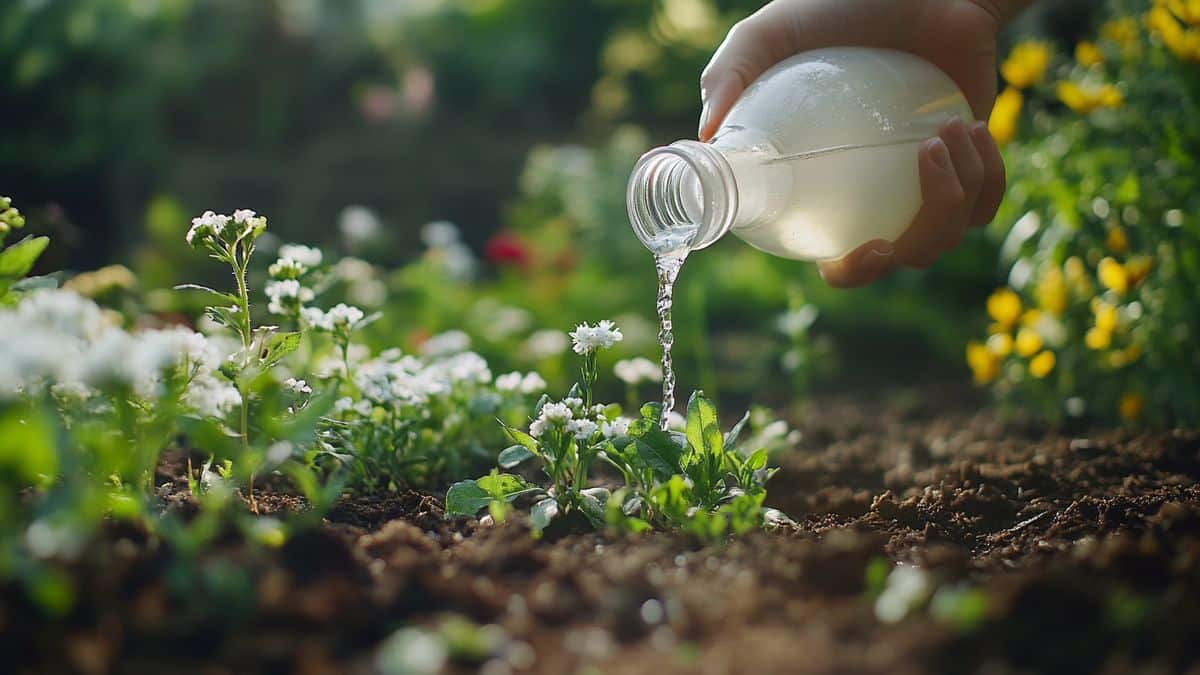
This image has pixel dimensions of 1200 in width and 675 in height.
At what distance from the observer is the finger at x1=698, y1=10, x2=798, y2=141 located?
2068 mm

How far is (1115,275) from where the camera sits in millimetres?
2613

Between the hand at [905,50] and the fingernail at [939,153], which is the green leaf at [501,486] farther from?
the fingernail at [939,153]

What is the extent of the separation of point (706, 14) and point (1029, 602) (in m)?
7.10

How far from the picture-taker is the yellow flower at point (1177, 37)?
2.43 meters

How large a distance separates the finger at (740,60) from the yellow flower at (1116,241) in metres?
1.06

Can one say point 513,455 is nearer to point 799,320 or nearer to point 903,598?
point 903,598

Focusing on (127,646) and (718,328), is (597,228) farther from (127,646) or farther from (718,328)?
(127,646)

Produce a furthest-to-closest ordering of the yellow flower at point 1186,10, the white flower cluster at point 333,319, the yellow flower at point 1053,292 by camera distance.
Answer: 1. the yellow flower at point 1053,292
2. the yellow flower at point 1186,10
3. the white flower cluster at point 333,319

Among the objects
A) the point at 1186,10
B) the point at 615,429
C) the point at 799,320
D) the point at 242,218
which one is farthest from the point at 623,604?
the point at 1186,10

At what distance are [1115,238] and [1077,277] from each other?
0.20m

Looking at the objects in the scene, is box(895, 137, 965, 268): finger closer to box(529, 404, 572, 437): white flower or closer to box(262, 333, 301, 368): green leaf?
box(529, 404, 572, 437): white flower

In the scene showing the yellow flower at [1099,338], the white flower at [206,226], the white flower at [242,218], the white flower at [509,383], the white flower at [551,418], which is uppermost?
the white flower at [206,226]

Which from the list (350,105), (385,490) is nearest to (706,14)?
(350,105)

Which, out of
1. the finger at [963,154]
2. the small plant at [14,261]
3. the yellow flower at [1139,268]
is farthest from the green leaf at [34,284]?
the yellow flower at [1139,268]
